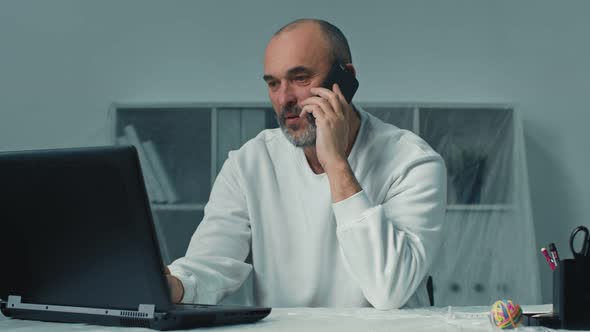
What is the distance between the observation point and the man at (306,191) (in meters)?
1.60

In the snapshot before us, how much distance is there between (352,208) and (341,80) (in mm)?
440

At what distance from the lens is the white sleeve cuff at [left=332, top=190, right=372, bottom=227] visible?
57.1 inches

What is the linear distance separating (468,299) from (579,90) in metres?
1.19

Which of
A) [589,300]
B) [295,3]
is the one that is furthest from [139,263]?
[295,3]

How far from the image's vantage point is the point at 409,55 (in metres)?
3.47

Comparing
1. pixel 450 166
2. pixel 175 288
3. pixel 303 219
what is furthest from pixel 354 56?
pixel 175 288

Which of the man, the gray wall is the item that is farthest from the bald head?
the gray wall

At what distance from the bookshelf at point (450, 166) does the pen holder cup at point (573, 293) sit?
2.08 m

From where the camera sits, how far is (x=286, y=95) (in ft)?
5.75

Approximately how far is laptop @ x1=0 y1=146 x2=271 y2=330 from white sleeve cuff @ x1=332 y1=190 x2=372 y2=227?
0.36 m

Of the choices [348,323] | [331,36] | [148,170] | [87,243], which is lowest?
[348,323]

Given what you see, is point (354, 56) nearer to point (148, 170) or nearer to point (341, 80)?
point (148, 170)

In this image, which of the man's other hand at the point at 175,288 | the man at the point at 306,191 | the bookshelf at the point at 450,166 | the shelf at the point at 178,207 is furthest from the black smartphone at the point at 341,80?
the shelf at the point at 178,207

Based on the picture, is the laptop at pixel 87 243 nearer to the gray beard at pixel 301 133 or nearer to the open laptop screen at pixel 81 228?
the open laptop screen at pixel 81 228
